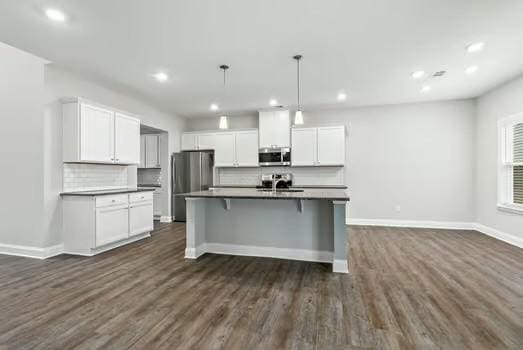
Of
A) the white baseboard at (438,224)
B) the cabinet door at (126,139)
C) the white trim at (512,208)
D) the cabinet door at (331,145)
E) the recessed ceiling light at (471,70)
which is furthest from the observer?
the cabinet door at (331,145)

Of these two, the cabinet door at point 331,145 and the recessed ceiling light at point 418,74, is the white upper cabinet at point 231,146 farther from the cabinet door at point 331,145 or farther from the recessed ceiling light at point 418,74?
the recessed ceiling light at point 418,74

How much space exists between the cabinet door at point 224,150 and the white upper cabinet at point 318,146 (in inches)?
57.5

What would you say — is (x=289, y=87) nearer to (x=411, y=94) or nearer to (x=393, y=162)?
(x=411, y=94)

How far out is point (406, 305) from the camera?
225 centimetres

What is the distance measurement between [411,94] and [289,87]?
2.41 metres

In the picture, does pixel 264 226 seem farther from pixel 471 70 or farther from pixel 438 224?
pixel 438 224

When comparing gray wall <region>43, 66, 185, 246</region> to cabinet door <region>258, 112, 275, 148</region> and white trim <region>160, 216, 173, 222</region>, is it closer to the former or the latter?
white trim <region>160, 216, 173, 222</region>

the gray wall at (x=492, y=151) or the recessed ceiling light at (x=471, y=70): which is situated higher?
the recessed ceiling light at (x=471, y=70)

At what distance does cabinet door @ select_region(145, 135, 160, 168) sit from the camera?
6.34 m

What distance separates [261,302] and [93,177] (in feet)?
11.7

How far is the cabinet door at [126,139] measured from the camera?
168 inches

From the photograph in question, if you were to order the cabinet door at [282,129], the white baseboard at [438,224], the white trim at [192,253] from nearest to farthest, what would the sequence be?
Answer: 1. the white trim at [192,253]
2. the white baseboard at [438,224]
3. the cabinet door at [282,129]

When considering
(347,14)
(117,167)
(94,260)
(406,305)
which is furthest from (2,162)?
(406,305)

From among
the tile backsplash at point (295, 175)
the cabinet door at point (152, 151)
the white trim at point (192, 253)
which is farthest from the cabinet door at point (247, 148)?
the white trim at point (192, 253)
